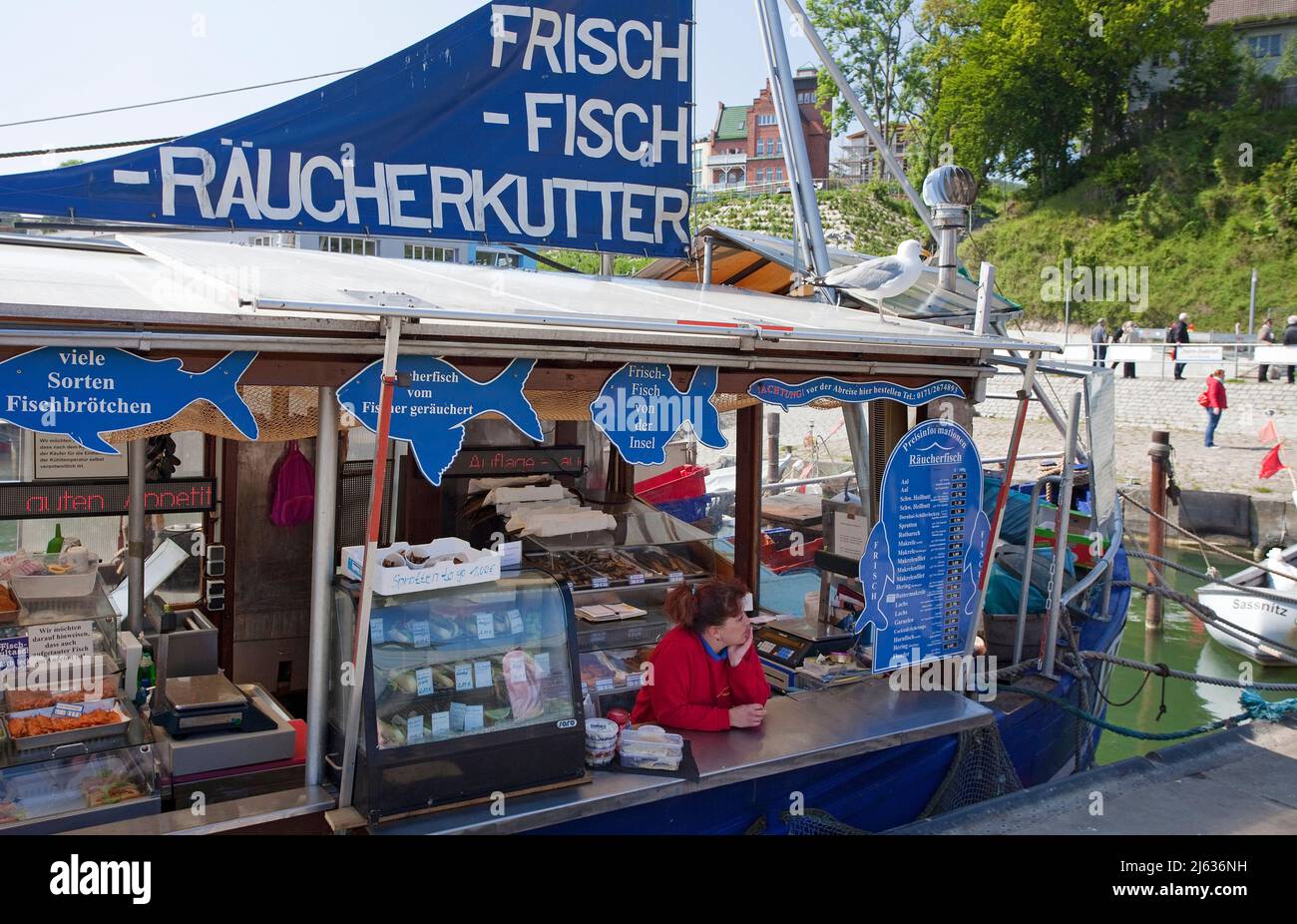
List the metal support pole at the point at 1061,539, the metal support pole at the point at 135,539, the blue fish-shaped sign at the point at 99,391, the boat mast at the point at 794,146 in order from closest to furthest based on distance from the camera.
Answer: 1. the blue fish-shaped sign at the point at 99,391
2. the metal support pole at the point at 135,539
3. the metal support pole at the point at 1061,539
4. the boat mast at the point at 794,146

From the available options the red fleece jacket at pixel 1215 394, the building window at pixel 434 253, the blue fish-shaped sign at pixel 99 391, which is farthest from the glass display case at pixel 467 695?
the red fleece jacket at pixel 1215 394

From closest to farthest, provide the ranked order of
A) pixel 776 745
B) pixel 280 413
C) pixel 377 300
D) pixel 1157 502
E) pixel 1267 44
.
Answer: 1. pixel 377 300
2. pixel 776 745
3. pixel 280 413
4. pixel 1157 502
5. pixel 1267 44

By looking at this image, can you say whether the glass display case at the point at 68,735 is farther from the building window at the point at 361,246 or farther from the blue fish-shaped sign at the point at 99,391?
the building window at the point at 361,246

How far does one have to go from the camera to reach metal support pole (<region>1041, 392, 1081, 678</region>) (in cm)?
658

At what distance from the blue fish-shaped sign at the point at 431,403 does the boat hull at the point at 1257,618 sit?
11.5 meters

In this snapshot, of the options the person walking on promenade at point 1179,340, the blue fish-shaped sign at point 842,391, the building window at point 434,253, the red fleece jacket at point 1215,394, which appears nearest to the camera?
the blue fish-shaped sign at point 842,391

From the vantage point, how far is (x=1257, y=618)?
1355cm

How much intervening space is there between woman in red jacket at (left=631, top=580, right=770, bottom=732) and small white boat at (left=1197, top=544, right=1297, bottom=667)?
383 inches

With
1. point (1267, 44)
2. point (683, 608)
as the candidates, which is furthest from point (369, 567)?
point (1267, 44)

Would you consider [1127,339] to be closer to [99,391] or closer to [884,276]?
[884,276]

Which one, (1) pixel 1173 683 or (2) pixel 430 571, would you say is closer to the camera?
(2) pixel 430 571

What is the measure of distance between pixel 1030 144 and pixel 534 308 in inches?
2158

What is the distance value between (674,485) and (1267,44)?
60154 millimetres

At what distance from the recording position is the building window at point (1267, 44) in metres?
57.2
